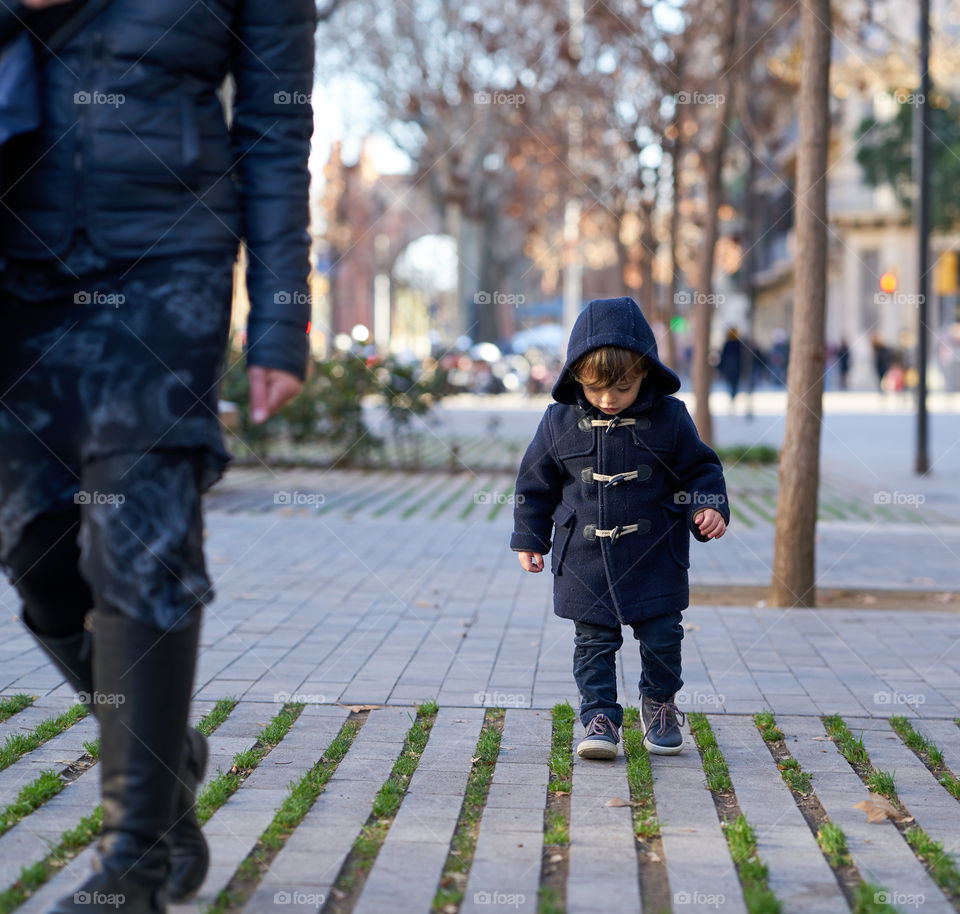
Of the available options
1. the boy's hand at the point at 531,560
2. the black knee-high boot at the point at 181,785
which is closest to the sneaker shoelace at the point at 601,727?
the boy's hand at the point at 531,560

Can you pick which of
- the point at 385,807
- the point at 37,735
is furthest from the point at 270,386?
the point at 37,735

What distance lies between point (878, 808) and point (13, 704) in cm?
267

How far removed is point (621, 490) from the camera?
13.1 ft

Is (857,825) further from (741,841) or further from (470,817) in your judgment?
(470,817)

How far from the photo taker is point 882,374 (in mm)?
34281

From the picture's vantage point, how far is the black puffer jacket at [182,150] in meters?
2.27

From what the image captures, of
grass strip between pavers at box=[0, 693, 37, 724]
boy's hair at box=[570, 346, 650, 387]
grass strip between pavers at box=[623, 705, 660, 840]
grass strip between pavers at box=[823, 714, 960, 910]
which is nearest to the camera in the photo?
grass strip between pavers at box=[823, 714, 960, 910]

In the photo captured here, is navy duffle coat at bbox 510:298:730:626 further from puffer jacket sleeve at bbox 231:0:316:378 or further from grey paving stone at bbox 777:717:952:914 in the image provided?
puffer jacket sleeve at bbox 231:0:316:378

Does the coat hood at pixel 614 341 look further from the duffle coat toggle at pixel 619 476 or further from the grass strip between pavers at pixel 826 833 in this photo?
the grass strip between pavers at pixel 826 833

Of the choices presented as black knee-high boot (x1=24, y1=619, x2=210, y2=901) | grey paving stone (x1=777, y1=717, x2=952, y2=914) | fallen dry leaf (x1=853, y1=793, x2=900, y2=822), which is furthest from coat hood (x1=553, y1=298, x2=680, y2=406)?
black knee-high boot (x1=24, y1=619, x2=210, y2=901)

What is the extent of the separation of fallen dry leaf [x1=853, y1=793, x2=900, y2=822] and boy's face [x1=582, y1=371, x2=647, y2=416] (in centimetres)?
126

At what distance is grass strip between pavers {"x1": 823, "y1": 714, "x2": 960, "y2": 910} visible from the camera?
296 centimetres

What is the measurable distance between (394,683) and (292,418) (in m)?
8.58

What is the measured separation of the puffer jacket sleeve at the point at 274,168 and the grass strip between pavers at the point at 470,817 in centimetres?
115
